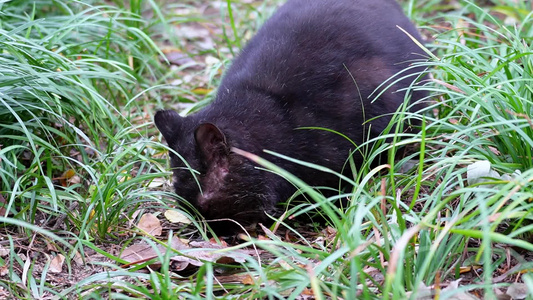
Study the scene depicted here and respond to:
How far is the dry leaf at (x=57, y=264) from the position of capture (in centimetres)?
304

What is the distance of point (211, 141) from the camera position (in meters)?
3.15

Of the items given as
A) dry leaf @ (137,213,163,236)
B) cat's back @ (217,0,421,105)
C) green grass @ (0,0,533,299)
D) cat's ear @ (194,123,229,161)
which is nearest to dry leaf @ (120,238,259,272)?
green grass @ (0,0,533,299)

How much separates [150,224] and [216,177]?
0.51 m

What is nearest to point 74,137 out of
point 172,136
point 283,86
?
point 172,136

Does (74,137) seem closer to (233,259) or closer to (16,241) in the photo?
(16,241)

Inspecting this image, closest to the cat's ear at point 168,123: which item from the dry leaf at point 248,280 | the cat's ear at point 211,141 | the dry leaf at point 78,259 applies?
the cat's ear at point 211,141

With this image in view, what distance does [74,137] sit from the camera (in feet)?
12.4

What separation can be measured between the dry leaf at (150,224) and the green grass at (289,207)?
1.7 inches

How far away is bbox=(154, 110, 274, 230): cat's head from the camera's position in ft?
10.4

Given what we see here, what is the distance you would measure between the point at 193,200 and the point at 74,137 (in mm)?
964

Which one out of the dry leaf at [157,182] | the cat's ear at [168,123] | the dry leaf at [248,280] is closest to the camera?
the dry leaf at [248,280]

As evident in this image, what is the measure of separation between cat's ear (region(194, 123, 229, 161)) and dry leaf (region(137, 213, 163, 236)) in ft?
1.75

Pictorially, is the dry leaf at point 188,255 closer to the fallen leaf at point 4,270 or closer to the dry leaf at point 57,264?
the dry leaf at point 57,264

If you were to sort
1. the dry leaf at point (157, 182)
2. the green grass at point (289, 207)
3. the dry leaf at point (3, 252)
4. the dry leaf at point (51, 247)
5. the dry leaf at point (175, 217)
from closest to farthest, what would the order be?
the green grass at point (289, 207) → the dry leaf at point (3, 252) → the dry leaf at point (51, 247) → the dry leaf at point (175, 217) → the dry leaf at point (157, 182)
